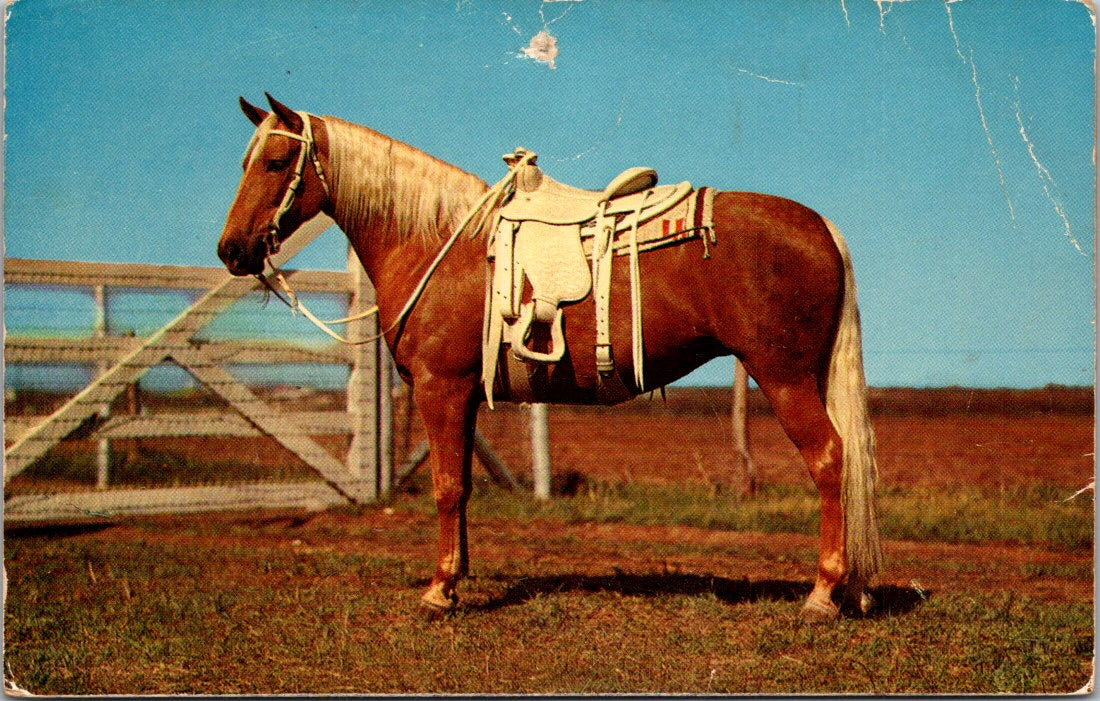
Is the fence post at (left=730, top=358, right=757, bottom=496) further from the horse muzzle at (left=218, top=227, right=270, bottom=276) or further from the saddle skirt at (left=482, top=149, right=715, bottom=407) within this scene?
the horse muzzle at (left=218, top=227, right=270, bottom=276)

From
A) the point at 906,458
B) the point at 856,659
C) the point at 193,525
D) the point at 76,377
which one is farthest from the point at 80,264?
the point at 906,458

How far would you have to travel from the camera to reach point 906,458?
1253 centimetres

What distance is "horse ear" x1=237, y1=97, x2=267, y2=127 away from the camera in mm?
4840

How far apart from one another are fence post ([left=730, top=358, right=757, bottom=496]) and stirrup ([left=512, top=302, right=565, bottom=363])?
433 centimetres

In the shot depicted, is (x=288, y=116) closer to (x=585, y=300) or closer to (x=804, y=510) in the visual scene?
(x=585, y=300)

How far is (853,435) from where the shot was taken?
4465mm

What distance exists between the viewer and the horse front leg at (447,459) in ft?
15.9

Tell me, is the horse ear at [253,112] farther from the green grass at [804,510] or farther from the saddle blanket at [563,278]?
the green grass at [804,510]

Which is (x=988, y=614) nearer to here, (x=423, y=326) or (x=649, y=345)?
(x=649, y=345)

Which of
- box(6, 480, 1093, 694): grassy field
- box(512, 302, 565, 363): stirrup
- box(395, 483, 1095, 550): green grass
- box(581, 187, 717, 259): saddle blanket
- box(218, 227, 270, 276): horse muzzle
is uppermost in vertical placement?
box(581, 187, 717, 259): saddle blanket

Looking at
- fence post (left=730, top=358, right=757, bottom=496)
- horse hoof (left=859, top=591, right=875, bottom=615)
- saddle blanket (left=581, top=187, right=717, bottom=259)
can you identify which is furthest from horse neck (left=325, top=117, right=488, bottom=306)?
fence post (left=730, top=358, right=757, bottom=496)

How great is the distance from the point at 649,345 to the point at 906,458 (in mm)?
9063

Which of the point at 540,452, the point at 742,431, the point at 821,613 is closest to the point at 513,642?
the point at 821,613

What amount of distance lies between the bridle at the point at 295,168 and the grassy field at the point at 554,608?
1947 millimetres
